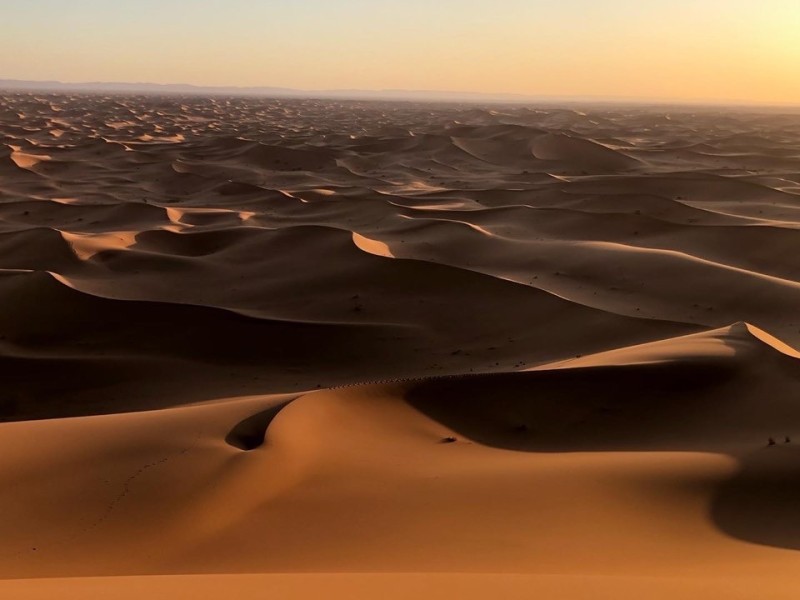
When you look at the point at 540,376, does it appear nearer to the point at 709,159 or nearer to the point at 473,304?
the point at 473,304

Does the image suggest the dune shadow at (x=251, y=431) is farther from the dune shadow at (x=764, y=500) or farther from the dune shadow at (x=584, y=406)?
the dune shadow at (x=764, y=500)

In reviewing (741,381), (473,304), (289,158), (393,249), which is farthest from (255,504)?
(289,158)

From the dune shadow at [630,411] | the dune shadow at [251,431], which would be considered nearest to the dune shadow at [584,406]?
the dune shadow at [630,411]

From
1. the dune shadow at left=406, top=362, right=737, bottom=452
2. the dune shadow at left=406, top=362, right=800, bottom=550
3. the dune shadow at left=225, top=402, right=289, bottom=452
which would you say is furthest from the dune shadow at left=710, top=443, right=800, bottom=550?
the dune shadow at left=225, top=402, right=289, bottom=452

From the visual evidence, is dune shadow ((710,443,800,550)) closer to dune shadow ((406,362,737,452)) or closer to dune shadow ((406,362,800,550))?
dune shadow ((406,362,800,550))

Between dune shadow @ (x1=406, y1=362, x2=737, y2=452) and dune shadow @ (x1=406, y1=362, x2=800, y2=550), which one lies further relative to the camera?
dune shadow @ (x1=406, y1=362, x2=737, y2=452)

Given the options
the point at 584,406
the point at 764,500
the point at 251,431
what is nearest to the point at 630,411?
the point at 584,406

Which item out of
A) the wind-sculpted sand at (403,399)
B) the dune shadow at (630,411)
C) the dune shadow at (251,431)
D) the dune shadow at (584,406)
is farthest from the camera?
the dune shadow at (584,406)

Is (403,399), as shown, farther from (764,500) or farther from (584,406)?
(764,500)

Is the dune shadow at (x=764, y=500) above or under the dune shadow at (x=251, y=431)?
above
